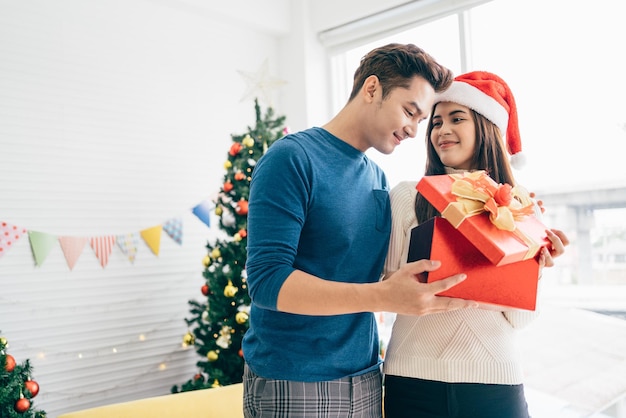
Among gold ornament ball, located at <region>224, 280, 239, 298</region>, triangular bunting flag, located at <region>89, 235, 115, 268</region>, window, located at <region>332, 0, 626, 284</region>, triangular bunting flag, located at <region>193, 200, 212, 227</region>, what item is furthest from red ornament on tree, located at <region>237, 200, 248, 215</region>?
window, located at <region>332, 0, 626, 284</region>

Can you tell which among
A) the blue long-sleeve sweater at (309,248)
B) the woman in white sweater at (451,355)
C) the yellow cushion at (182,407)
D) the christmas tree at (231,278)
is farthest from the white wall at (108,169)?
the woman in white sweater at (451,355)

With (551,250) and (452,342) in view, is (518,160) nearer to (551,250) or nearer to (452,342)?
(551,250)

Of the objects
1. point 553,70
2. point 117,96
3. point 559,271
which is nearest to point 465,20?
point 553,70

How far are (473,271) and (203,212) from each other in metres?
2.42

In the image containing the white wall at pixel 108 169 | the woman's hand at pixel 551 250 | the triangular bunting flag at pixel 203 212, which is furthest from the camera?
the triangular bunting flag at pixel 203 212

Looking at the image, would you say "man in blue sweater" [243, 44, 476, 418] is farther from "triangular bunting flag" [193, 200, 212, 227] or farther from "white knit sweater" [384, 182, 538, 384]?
"triangular bunting flag" [193, 200, 212, 227]

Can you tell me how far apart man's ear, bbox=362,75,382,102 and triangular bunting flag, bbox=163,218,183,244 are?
2076mm

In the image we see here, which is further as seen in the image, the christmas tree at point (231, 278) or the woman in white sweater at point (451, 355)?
the christmas tree at point (231, 278)

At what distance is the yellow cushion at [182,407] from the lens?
1949mm

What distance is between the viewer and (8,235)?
8.48 ft

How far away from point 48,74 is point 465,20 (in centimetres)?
220

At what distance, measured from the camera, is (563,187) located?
258cm

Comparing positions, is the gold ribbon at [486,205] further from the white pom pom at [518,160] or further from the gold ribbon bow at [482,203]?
the white pom pom at [518,160]

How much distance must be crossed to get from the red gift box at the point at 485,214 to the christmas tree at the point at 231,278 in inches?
66.4
